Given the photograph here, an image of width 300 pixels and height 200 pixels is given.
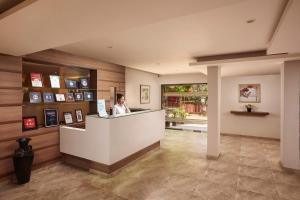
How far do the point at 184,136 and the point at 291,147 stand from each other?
3.59 meters

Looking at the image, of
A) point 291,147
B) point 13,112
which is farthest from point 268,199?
point 13,112

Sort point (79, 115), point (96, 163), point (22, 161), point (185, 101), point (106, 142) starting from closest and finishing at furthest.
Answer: point (22, 161) < point (106, 142) < point (96, 163) < point (79, 115) < point (185, 101)

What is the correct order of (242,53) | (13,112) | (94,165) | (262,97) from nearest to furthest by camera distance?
(13,112) < (94,165) < (242,53) < (262,97)

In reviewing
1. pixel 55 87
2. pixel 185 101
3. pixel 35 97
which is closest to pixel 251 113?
pixel 185 101

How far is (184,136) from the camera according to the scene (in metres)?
7.05

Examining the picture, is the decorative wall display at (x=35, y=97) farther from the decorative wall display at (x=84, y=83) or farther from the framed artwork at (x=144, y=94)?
the framed artwork at (x=144, y=94)

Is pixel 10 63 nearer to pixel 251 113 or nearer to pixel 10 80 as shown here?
pixel 10 80

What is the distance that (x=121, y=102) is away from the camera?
195 inches

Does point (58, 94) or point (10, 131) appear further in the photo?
point (58, 94)

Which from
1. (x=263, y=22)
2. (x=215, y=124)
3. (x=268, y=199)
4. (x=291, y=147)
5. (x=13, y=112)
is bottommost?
(x=268, y=199)

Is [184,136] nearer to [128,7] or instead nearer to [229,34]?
[229,34]

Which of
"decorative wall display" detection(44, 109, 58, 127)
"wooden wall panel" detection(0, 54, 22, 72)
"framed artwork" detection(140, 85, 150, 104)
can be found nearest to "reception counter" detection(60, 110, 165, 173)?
"decorative wall display" detection(44, 109, 58, 127)

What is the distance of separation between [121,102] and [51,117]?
172 centimetres

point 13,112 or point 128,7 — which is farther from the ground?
point 128,7
